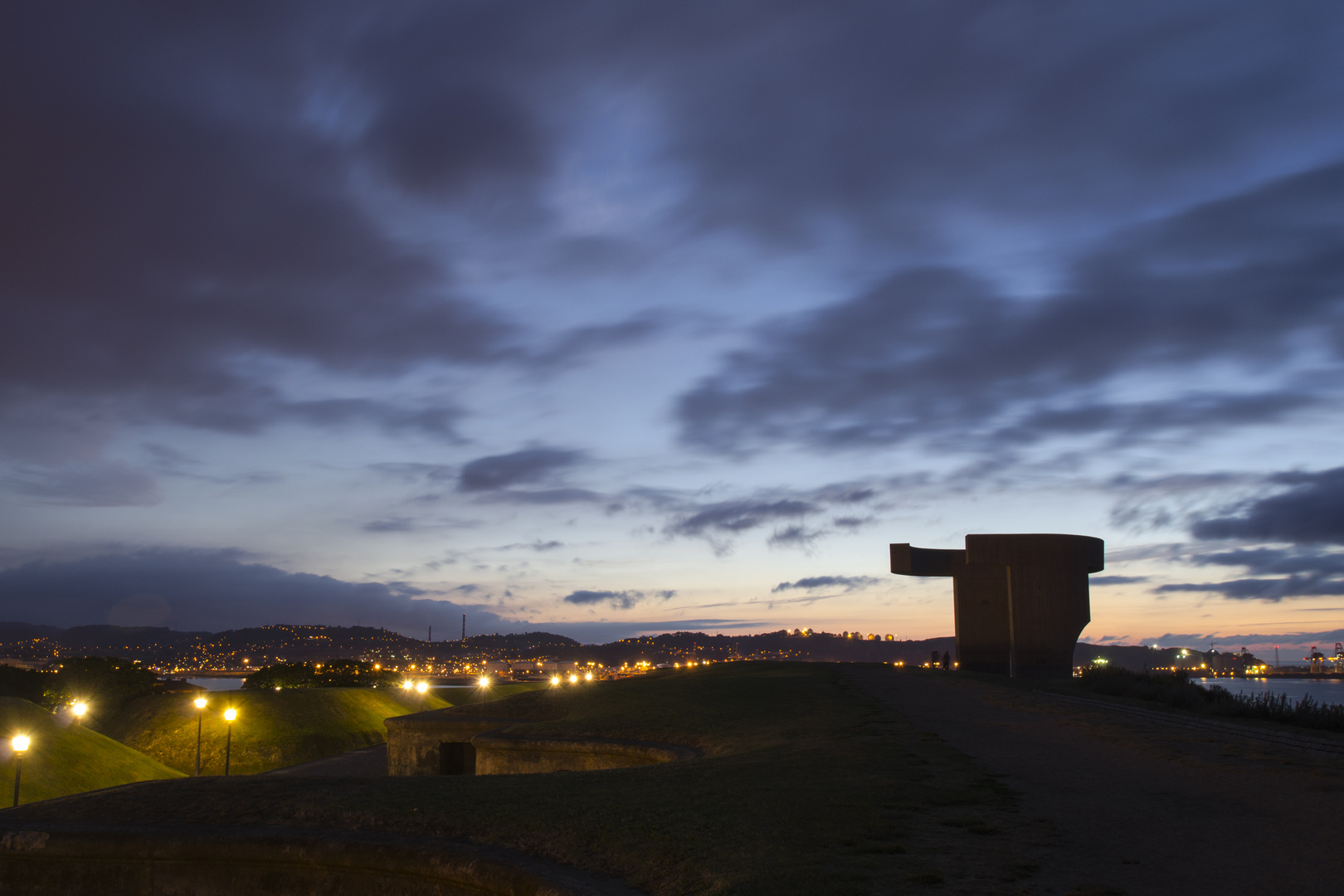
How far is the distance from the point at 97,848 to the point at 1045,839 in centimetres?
968

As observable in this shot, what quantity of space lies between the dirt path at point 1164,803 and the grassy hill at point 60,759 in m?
24.9

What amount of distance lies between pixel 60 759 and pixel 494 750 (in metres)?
18.1

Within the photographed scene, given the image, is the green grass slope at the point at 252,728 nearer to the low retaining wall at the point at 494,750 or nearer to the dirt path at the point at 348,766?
the dirt path at the point at 348,766

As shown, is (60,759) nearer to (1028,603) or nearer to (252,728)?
(252,728)

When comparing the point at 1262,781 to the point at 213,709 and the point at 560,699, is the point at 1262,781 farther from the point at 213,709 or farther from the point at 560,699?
the point at 213,709

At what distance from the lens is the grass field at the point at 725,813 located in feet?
22.7

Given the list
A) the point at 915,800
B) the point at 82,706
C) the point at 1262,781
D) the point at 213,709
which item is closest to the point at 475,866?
the point at 915,800

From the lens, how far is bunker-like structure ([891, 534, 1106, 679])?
5431cm

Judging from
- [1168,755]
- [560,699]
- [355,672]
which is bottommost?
[355,672]

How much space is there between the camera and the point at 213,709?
43.4m

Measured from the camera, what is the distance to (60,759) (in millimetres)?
28109

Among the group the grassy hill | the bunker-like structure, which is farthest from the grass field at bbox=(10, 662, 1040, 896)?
the bunker-like structure

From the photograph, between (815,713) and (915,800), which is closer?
(915,800)

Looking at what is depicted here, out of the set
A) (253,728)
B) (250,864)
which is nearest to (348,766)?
(253,728)
